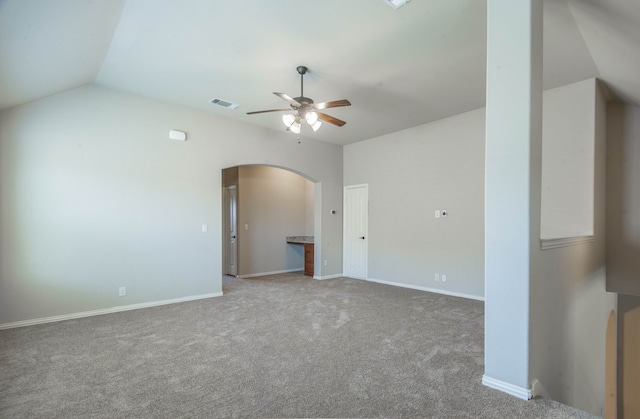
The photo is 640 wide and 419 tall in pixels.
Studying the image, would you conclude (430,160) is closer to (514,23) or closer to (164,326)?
(514,23)

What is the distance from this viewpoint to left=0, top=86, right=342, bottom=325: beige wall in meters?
3.80

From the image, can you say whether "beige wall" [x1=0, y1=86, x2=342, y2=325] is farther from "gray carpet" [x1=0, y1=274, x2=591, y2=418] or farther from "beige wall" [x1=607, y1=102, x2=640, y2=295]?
"beige wall" [x1=607, y1=102, x2=640, y2=295]

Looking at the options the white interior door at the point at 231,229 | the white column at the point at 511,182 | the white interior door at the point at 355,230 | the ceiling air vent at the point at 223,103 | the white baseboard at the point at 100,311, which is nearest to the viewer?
the white column at the point at 511,182

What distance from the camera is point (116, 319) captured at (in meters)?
4.06

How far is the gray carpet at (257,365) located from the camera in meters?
2.14

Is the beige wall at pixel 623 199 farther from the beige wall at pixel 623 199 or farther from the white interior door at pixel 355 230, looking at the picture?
the white interior door at pixel 355 230

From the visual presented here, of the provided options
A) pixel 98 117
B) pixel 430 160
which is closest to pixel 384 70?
pixel 430 160

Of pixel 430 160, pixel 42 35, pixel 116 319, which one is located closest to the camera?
pixel 42 35

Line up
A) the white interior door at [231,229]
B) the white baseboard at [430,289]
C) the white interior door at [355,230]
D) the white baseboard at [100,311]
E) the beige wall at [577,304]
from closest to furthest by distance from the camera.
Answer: the beige wall at [577,304]
the white baseboard at [100,311]
the white baseboard at [430,289]
the white interior door at [355,230]
the white interior door at [231,229]

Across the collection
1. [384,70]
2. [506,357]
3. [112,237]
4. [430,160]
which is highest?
[384,70]

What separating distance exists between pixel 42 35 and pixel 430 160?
5441 millimetres

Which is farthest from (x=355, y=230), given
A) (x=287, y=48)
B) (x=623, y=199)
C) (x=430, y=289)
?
(x=287, y=48)

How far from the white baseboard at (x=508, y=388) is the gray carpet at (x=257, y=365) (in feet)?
0.17

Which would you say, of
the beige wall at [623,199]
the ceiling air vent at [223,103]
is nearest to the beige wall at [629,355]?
the beige wall at [623,199]
